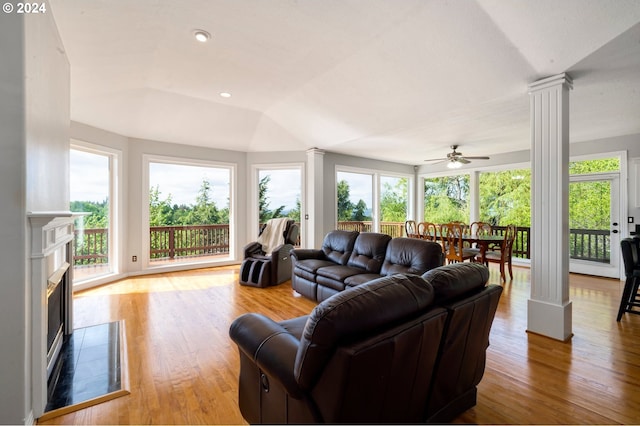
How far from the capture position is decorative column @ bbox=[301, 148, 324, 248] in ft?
18.4

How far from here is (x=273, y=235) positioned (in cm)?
485

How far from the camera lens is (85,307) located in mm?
3420

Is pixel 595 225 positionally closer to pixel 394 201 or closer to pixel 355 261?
pixel 394 201

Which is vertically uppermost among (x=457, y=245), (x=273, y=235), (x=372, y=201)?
(x=372, y=201)

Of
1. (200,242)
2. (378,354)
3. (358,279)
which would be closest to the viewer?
(378,354)

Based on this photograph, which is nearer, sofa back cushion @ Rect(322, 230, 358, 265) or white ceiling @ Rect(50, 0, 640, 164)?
white ceiling @ Rect(50, 0, 640, 164)

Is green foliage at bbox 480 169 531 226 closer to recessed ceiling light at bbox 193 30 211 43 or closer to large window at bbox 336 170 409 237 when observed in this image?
large window at bbox 336 170 409 237

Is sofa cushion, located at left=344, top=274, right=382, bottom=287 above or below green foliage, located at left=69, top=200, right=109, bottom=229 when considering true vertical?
below

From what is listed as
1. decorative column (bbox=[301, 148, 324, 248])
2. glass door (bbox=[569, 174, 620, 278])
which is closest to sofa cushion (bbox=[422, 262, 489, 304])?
decorative column (bbox=[301, 148, 324, 248])

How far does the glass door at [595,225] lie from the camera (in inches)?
188

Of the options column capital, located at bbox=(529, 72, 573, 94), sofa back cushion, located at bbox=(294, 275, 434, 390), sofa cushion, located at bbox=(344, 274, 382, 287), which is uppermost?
column capital, located at bbox=(529, 72, 573, 94)

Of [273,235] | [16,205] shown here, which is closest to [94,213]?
[273,235]

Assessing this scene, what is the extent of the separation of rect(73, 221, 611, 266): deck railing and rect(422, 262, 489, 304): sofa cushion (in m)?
4.80

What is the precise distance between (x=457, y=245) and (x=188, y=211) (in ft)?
16.9
